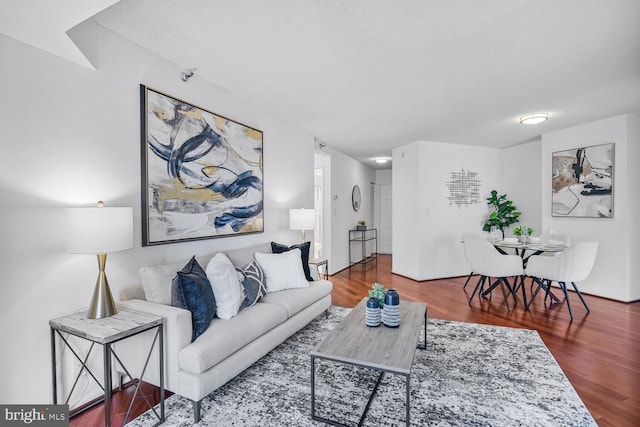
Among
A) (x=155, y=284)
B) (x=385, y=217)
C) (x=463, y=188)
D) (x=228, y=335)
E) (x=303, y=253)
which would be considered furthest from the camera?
(x=385, y=217)

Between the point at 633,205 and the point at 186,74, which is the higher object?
the point at 186,74

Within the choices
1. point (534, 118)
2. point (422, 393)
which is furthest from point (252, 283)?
point (534, 118)

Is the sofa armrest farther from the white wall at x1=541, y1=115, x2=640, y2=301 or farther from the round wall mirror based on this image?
the round wall mirror

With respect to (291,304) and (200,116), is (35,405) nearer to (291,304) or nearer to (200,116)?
(291,304)

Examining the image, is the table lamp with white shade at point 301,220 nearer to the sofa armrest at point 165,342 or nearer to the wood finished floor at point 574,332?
the wood finished floor at point 574,332

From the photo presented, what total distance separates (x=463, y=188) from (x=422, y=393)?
4.44 meters

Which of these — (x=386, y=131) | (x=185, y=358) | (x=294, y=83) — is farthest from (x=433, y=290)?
(x=185, y=358)

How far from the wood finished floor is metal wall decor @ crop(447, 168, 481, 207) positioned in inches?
56.2

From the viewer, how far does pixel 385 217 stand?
8.86 m

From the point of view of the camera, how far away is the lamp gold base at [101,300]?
5.86 feet

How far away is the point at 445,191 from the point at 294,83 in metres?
3.67

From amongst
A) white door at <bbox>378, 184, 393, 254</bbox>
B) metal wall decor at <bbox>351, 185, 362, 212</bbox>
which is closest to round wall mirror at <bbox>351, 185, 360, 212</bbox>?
metal wall decor at <bbox>351, 185, 362, 212</bbox>

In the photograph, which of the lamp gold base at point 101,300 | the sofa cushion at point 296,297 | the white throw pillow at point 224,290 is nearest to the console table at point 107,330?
the lamp gold base at point 101,300

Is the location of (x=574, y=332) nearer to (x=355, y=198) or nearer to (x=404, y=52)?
(x=404, y=52)
